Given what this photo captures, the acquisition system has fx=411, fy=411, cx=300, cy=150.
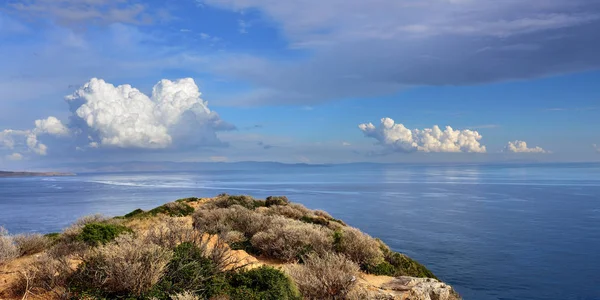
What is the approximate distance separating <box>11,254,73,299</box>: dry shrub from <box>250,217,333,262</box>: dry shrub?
25.3 feet

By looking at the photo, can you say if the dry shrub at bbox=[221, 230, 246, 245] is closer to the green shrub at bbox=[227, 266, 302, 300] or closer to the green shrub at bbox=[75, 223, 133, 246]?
the green shrub at bbox=[75, 223, 133, 246]

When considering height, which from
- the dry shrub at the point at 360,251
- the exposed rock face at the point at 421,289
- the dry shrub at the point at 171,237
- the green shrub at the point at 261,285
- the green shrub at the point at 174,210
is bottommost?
the green shrub at the point at 174,210

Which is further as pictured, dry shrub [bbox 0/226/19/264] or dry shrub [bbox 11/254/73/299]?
dry shrub [bbox 0/226/19/264]

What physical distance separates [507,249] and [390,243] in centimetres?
1017

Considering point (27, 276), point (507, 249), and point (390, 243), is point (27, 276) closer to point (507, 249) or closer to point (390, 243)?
point (390, 243)

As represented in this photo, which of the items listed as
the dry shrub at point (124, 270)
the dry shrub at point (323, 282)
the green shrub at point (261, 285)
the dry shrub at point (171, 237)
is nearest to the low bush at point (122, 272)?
the dry shrub at point (124, 270)

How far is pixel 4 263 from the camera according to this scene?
13578 millimetres

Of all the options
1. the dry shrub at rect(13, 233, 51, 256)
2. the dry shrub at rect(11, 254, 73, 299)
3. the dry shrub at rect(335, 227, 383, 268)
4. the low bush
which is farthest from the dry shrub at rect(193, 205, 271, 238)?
the low bush

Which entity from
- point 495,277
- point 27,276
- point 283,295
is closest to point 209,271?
point 283,295

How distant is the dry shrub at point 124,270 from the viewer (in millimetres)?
8539

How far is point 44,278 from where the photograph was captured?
9.40 metres

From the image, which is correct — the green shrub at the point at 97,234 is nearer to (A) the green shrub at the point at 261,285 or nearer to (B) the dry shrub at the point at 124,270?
(B) the dry shrub at the point at 124,270

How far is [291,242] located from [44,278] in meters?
8.48

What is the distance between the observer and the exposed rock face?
461 inches
